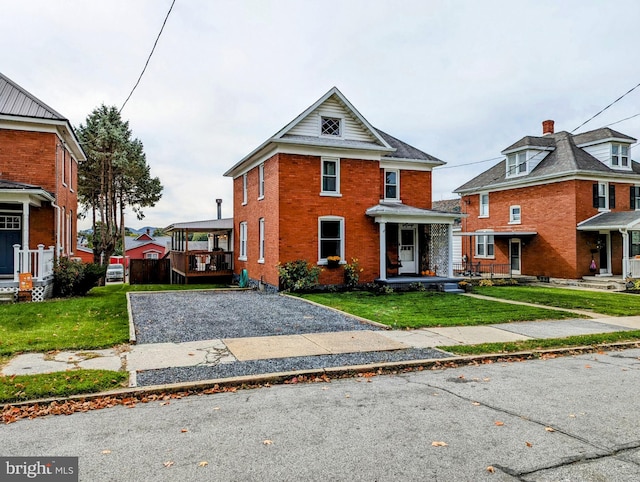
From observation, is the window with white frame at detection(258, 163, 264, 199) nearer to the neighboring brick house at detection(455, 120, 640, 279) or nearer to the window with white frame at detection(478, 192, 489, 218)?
the neighboring brick house at detection(455, 120, 640, 279)

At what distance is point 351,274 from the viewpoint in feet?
59.5

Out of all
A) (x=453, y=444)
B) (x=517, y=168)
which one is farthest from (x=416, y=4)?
(x=517, y=168)

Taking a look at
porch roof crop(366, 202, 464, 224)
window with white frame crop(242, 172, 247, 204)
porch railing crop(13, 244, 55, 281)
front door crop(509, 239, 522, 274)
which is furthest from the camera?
front door crop(509, 239, 522, 274)

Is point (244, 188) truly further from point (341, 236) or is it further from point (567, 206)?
point (567, 206)

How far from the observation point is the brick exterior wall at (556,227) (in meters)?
24.2

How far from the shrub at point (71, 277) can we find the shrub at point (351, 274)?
30.8 ft

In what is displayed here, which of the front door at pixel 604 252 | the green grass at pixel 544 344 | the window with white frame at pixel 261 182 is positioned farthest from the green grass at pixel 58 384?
the front door at pixel 604 252

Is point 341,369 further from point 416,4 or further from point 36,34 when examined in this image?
point 36,34

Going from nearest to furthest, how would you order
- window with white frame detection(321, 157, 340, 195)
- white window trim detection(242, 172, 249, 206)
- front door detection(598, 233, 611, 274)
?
window with white frame detection(321, 157, 340, 195) → white window trim detection(242, 172, 249, 206) → front door detection(598, 233, 611, 274)

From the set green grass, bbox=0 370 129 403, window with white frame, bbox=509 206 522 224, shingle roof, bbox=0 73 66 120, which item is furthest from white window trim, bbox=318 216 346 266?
window with white frame, bbox=509 206 522 224

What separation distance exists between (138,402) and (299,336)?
14.0 ft

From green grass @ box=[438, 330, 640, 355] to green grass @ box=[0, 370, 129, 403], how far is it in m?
5.78

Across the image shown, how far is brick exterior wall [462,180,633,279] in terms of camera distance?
2425cm

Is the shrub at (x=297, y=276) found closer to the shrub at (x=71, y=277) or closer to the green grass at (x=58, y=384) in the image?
the shrub at (x=71, y=277)
